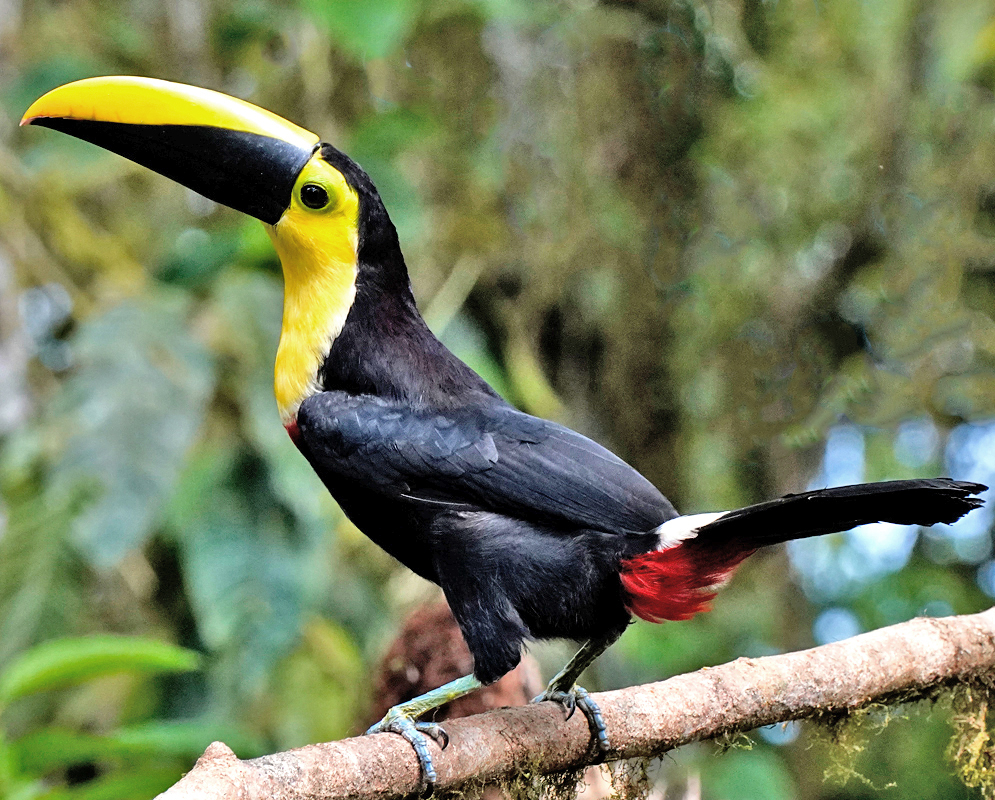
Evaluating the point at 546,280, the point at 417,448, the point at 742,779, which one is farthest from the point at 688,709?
the point at 546,280

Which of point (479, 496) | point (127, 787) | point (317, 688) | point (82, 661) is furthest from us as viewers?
point (317, 688)

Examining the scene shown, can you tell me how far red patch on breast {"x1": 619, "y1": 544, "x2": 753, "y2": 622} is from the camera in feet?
6.99

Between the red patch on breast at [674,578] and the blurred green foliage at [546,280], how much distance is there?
176 cm

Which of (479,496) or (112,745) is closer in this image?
(479,496)

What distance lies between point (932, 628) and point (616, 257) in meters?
3.09

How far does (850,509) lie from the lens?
1916 millimetres

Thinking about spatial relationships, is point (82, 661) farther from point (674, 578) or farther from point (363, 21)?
point (363, 21)

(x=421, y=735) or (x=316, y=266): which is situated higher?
(x=316, y=266)

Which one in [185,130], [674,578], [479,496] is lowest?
[674,578]

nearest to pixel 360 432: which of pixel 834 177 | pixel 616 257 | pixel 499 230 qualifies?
pixel 499 230

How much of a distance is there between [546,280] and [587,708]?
3.25 metres

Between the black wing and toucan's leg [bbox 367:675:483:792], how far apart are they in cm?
36

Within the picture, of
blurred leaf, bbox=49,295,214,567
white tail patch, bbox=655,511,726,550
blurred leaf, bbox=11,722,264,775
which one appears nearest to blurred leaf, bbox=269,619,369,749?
blurred leaf, bbox=11,722,264,775

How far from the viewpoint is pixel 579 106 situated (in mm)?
5328
